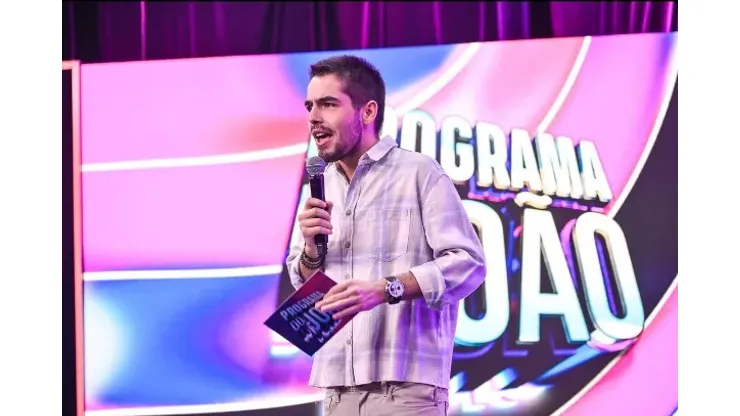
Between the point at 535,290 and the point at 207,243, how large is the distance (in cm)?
126

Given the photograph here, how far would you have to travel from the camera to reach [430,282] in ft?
6.35

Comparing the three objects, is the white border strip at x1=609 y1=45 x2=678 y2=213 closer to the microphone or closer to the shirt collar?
the shirt collar

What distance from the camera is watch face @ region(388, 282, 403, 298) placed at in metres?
1.92

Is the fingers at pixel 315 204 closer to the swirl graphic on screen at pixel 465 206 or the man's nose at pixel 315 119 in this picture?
the man's nose at pixel 315 119

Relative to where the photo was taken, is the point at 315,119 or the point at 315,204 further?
the point at 315,119

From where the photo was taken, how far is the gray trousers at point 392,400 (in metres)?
Answer: 1.98

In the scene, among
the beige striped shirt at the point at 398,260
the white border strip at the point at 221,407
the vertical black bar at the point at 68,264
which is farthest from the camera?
the vertical black bar at the point at 68,264

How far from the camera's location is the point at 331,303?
6.25 feet

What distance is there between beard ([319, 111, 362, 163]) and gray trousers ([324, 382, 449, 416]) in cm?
58

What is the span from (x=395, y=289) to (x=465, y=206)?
140cm

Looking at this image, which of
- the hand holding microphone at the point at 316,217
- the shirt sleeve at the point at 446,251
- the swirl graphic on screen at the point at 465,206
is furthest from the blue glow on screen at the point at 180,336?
the shirt sleeve at the point at 446,251

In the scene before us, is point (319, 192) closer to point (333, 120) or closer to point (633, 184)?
point (333, 120)

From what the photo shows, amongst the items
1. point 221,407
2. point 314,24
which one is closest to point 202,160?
point 314,24
